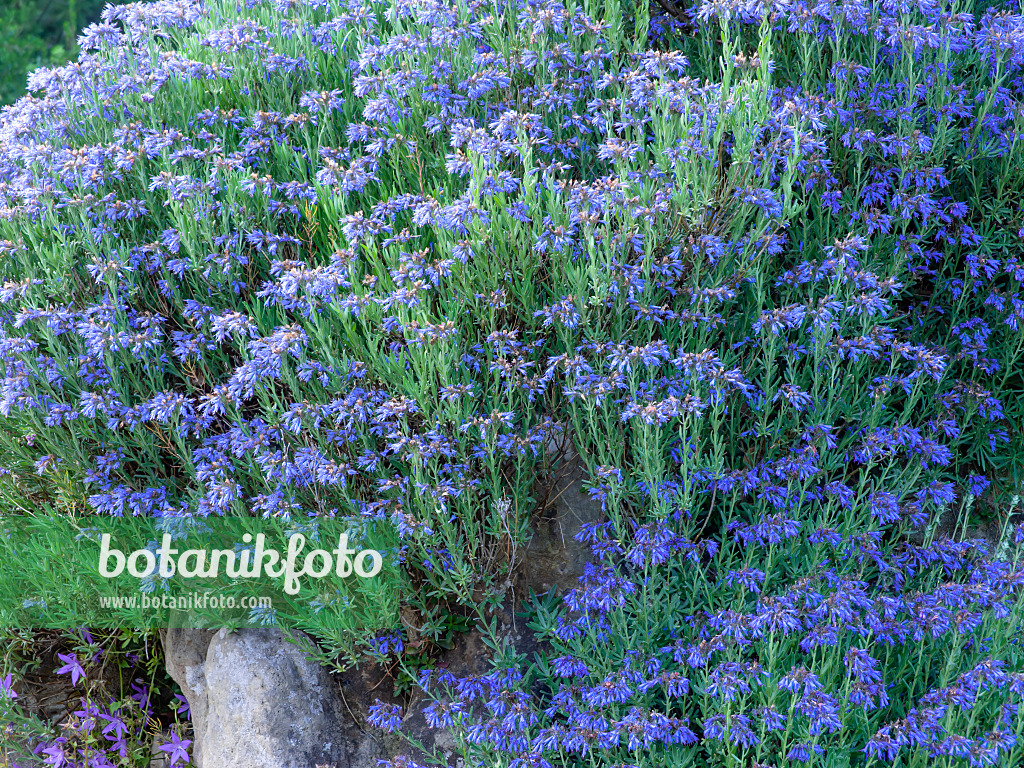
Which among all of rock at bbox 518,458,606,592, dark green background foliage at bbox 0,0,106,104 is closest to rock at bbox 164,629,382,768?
rock at bbox 518,458,606,592

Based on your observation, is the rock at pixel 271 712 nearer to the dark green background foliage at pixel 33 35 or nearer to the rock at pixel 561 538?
the rock at pixel 561 538

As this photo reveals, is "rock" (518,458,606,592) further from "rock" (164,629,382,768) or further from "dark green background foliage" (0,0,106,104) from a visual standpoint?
"dark green background foliage" (0,0,106,104)

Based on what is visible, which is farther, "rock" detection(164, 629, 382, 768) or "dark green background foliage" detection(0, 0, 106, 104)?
"dark green background foliage" detection(0, 0, 106, 104)

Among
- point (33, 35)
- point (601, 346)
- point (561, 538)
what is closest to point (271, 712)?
point (561, 538)

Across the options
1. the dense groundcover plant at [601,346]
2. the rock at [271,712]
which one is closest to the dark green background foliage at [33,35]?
the dense groundcover plant at [601,346]

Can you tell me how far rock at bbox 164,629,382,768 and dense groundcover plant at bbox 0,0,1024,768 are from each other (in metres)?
0.27

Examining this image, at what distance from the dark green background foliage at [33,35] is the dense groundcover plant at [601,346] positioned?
517 centimetres

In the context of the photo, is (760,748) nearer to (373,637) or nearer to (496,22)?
(373,637)

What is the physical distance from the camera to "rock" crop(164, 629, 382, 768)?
308cm

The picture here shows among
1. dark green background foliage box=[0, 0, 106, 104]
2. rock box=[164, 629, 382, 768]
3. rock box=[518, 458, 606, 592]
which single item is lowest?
rock box=[164, 629, 382, 768]

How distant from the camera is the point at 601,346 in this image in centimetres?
288

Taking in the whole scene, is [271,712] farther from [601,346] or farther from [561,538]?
[601,346]

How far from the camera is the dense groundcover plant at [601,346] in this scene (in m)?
2.74

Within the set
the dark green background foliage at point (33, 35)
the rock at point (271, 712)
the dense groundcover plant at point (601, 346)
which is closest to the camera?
the dense groundcover plant at point (601, 346)
